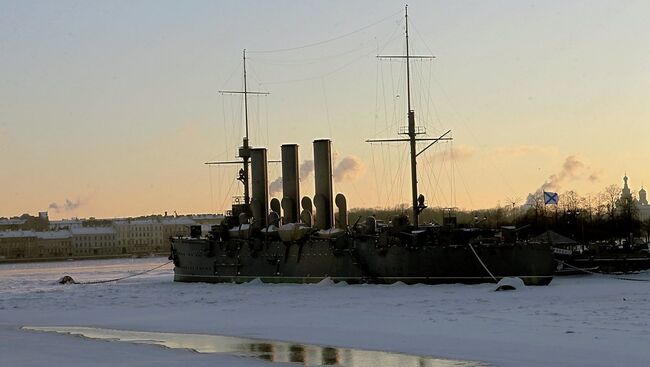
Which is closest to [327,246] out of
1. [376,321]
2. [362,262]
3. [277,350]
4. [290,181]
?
[362,262]

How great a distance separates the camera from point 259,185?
54156mm

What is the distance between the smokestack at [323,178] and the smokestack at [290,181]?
2374mm

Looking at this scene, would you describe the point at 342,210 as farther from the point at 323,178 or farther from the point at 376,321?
the point at 376,321

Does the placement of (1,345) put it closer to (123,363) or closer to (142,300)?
(123,363)

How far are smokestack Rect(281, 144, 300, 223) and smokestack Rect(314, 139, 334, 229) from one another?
237 centimetres

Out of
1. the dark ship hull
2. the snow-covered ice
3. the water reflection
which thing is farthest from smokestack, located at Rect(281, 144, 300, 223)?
the water reflection

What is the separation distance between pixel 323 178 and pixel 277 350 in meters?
28.4

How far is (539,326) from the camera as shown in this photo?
2256 centimetres

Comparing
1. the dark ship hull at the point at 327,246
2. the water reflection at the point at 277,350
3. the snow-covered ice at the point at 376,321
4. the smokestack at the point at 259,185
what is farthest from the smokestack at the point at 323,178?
the water reflection at the point at 277,350

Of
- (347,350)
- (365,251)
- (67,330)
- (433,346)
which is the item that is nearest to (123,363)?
(347,350)

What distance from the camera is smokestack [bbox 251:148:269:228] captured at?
5328cm

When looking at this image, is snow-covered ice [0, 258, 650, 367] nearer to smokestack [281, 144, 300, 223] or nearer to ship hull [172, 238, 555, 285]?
ship hull [172, 238, 555, 285]

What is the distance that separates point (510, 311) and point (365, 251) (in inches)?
646

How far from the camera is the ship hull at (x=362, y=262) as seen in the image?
38.9m
